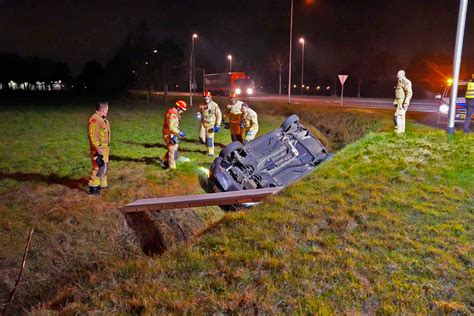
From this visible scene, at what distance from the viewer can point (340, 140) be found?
16.0m

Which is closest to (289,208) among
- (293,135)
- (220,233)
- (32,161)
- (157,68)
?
(220,233)

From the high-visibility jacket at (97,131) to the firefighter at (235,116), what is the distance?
434 cm

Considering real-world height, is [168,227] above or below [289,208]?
below

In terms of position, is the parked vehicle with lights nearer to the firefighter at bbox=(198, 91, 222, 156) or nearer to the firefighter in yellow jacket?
the firefighter at bbox=(198, 91, 222, 156)

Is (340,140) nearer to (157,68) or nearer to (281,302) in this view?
(281,302)

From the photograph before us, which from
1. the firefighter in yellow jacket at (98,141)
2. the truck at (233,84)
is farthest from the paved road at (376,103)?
the firefighter in yellow jacket at (98,141)

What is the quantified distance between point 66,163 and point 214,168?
3.97 metres

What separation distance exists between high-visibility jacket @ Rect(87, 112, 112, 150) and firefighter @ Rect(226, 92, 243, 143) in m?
4.34

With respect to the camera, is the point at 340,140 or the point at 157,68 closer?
the point at 340,140

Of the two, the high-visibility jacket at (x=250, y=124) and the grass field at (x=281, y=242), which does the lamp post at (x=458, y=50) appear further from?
the high-visibility jacket at (x=250, y=124)

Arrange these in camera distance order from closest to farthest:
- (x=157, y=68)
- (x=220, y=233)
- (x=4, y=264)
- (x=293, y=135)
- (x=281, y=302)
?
(x=281, y=302)
(x=220, y=233)
(x=4, y=264)
(x=293, y=135)
(x=157, y=68)

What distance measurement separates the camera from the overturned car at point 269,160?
23.3ft

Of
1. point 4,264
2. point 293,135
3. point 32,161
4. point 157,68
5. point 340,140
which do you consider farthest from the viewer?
point 157,68

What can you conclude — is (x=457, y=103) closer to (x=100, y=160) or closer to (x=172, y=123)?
(x=172, y=123)
